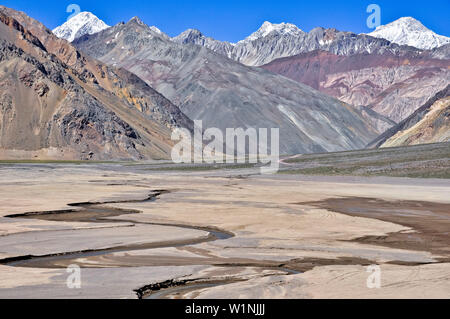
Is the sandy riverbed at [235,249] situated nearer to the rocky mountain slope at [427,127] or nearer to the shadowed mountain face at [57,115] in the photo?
the shadowed mountain face at [57,115]

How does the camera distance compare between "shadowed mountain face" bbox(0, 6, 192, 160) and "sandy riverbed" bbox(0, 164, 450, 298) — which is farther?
"shadowed mountain face" bbox(0, 6, 192, 160)

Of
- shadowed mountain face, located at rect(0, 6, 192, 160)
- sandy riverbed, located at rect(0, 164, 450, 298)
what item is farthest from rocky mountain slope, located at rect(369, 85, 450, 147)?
sandy riverbed, located at rect(0, 164, 450, 298)

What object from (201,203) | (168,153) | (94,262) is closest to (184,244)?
(94,262)

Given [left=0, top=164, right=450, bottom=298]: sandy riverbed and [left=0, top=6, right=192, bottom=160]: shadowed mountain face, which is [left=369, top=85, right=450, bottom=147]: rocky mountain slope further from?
[left=0, top=164, right=450, bottom=298]: sandy riverbed

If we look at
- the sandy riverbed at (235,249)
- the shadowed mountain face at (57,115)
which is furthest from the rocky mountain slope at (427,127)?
the sandy riverbed at (235,249)

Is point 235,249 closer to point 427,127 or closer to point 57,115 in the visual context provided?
point 57,115

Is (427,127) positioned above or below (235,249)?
above

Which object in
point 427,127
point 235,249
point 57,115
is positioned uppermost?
point 57,115

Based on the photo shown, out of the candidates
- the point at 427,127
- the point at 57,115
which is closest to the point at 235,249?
the point at 57,115
